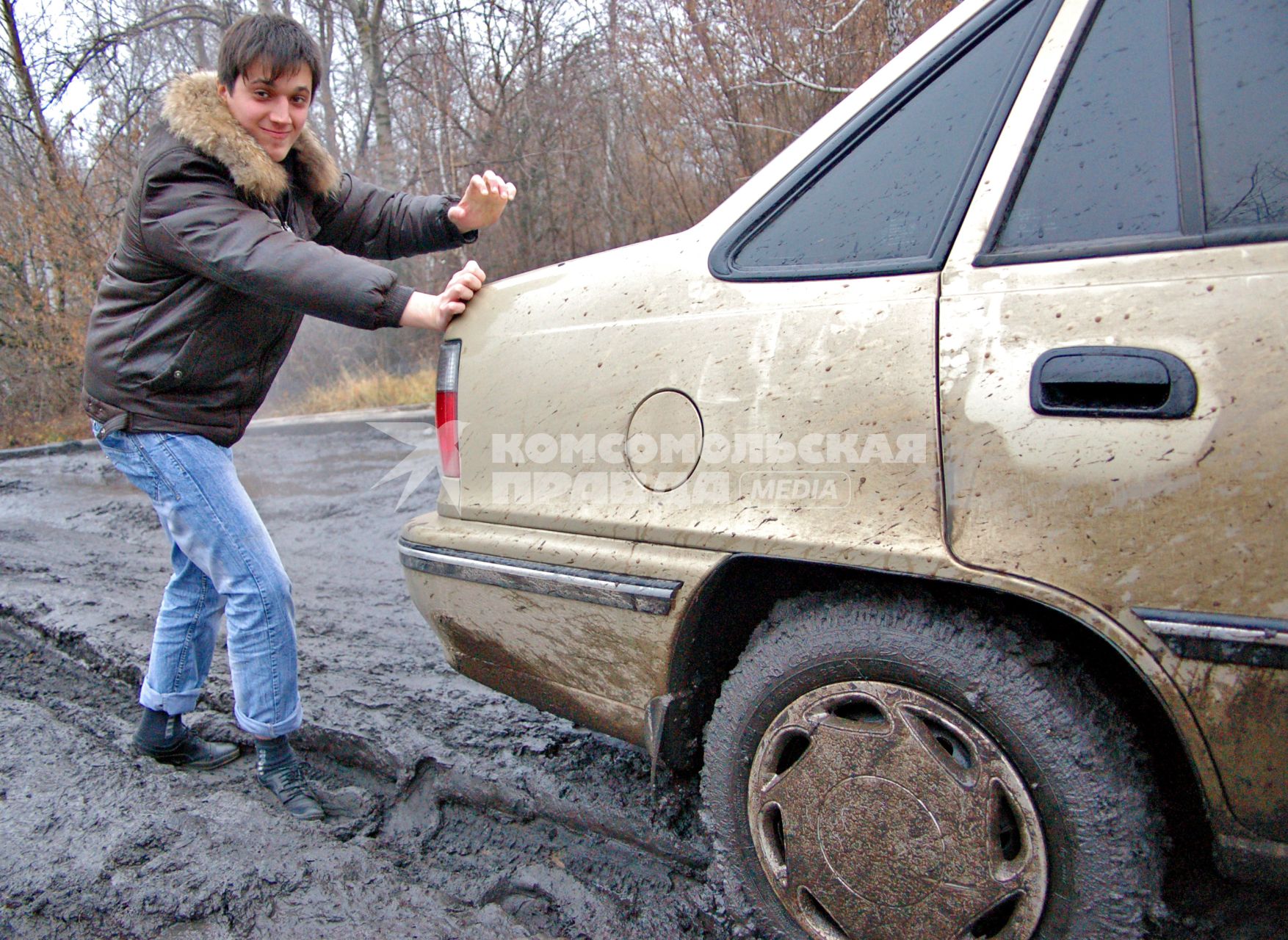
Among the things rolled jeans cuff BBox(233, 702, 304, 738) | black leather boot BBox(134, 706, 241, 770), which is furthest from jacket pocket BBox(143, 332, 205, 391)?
black leather boot BBox(134, 706, 241, 770)

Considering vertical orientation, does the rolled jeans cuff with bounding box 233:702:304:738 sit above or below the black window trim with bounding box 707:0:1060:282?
below

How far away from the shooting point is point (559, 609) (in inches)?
75.1

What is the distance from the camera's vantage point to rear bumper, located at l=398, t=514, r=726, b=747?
1753 mm

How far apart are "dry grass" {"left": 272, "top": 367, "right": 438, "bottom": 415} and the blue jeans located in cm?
860

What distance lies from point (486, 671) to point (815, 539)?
3.28ft

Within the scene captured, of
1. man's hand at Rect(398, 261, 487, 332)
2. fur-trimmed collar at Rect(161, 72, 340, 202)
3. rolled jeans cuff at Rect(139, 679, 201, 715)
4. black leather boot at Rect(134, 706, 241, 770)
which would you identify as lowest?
black leather boot at Rect(134, 706, 241, 770)

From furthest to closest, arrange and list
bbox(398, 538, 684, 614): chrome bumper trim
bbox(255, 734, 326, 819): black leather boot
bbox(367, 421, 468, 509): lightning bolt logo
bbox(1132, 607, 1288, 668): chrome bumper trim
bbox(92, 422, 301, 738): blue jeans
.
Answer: bbox(367, 421, 468, 509): lightning bolt logo → bbox(255, 734, 326, 819): black leather boot → bbox(92, 422, 301, 738): blue jeans → bbox(398, 538, 684, 614): chrome bumper trim → bbox(1132, 607, 1288, 668): chrome bumper trim

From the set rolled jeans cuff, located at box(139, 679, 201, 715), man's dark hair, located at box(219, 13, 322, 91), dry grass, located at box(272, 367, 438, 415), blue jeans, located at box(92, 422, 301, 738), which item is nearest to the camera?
man's dark hair, located at box(219, 13, 322, 91)

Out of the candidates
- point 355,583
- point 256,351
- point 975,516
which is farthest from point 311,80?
point 355,583

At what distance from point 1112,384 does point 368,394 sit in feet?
39.2

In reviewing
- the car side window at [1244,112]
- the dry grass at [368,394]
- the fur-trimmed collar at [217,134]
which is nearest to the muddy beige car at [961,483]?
the car side window at [1244,112]

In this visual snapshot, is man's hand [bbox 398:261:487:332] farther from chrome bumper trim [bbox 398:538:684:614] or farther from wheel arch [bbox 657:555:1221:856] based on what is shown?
wheel arch [bbox 657:555:1221:856]

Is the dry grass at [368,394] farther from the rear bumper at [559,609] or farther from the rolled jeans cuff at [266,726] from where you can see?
the rear bumper at [559,609]

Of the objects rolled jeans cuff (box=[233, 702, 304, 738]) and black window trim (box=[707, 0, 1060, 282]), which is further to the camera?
rolled jeans cuff (box=[233, 702, 304, 738])
